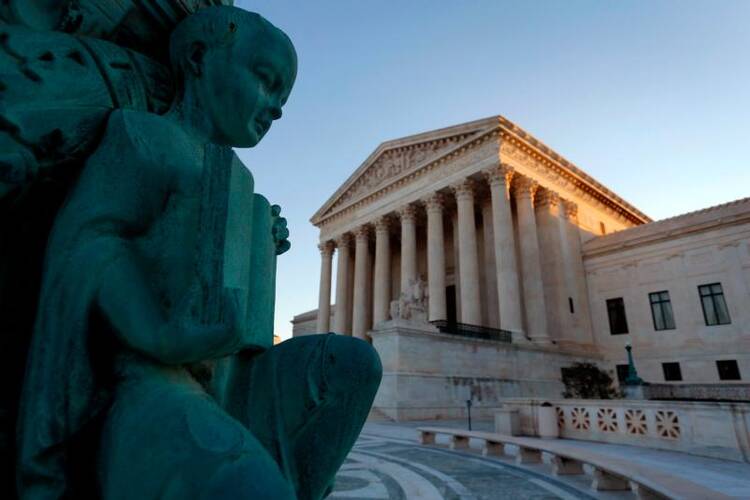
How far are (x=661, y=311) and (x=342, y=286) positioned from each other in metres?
21.6

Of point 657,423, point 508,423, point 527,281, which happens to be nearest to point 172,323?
point 657,423

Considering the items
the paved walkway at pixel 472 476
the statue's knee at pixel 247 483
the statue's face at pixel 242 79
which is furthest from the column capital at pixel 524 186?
the statue's knee at pixel 247 483

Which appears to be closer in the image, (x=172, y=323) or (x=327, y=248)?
(x=172, y=323)

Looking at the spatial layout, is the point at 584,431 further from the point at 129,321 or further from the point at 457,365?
the point at 129,321

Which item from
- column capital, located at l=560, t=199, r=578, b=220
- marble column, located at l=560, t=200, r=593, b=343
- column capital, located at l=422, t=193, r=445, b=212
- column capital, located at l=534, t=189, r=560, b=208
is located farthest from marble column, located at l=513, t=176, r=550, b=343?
column capital, located at l=422, t=193, r=445, b=212

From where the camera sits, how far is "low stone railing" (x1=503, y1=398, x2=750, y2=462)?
805 centimetres

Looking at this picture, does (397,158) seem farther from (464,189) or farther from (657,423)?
(657,423)

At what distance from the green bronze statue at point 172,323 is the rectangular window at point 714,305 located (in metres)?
28.5

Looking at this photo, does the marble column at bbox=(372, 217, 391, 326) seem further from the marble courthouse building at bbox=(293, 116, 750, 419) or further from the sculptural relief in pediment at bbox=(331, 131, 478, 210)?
the sculptural relief in pediment at bbox=(331, 131, 478, 210)

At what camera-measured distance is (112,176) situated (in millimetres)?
1141

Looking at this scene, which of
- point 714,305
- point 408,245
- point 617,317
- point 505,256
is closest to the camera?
point 714,305

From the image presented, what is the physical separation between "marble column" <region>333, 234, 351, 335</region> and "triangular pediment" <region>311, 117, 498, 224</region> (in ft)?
10.3

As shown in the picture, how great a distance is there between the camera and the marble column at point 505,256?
74.4 feet

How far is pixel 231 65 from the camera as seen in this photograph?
55.6 inches
